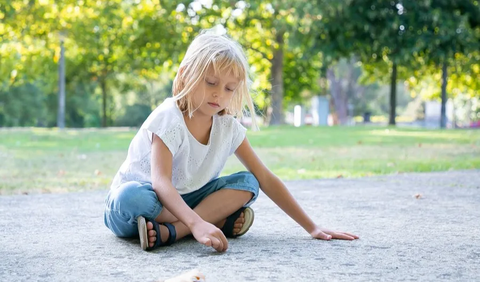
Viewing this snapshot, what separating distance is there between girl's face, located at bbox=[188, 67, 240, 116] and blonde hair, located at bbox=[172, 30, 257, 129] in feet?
0.06

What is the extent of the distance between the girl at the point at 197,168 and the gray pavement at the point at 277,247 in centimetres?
10

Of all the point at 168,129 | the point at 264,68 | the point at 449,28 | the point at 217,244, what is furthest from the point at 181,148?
the point at 264,68

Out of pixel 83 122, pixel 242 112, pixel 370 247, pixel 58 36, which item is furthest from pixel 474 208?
pixel 83 122

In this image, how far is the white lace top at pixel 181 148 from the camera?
290cm

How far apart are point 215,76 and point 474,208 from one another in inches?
87.1

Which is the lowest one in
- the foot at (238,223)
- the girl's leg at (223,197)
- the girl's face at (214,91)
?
the foot at (238,223)

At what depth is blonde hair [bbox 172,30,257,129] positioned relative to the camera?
9.38ft

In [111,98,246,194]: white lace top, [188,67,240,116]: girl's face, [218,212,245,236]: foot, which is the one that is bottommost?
[218,212,245,236]: foot

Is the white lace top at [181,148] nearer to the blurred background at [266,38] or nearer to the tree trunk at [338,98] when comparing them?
the blurred background at [266,38]

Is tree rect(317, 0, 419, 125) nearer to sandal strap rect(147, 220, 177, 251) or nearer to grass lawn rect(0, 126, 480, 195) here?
grass lawn rect(0, 126, 480, 195)

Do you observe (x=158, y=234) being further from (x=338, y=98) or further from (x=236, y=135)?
(x=338, y=98)

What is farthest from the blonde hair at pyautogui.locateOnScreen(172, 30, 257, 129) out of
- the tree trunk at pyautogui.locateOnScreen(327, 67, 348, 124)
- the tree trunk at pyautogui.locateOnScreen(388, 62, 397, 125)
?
the tree trunk at pyautogui.locateOnScreen(327, 67, 348, 124)

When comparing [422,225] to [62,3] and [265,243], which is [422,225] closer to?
[265,243]

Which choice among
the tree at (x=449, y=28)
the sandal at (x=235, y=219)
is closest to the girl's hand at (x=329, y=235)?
the sandal at (x=235, y=219)
